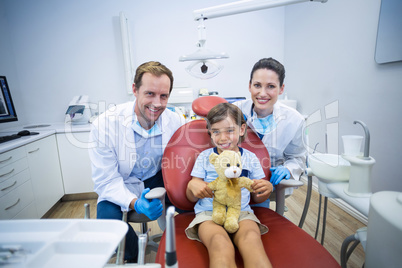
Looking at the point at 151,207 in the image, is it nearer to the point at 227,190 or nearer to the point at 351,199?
the point at 227,190

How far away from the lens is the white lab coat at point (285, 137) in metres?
1.40

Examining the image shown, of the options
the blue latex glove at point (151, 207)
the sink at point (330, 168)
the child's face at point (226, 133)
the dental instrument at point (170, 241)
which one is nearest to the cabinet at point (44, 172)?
the blue latex glove at point (151, 207)

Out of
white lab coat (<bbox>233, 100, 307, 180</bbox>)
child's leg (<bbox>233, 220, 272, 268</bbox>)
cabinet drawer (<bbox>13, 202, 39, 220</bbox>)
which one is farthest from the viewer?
cabinet drawer (<bbox>13, 202, 39, 220</bbox>)

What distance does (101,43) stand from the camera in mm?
2639

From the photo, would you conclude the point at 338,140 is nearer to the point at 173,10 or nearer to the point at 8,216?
the point at 173,10

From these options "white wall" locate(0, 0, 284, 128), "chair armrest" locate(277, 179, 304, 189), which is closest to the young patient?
"chair armrest" locate(277, 179, 304, 189)

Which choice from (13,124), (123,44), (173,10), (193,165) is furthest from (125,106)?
(13,124)

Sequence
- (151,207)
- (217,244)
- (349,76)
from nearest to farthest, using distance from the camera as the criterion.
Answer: (217,244) < (151,207) < (349,76)

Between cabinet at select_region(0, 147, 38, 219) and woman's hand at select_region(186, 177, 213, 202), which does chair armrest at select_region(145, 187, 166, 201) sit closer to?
woman's hand at select_region(186, 177, 213, 202)

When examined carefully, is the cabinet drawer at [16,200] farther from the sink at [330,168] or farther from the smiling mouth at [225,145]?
the sink at [330,168]

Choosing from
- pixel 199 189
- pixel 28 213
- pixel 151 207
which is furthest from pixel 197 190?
pixel 28 213

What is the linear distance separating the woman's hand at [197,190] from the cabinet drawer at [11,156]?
4.86ft

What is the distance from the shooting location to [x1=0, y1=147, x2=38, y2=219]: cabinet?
1.60 m

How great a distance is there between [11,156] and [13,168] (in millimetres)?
106
